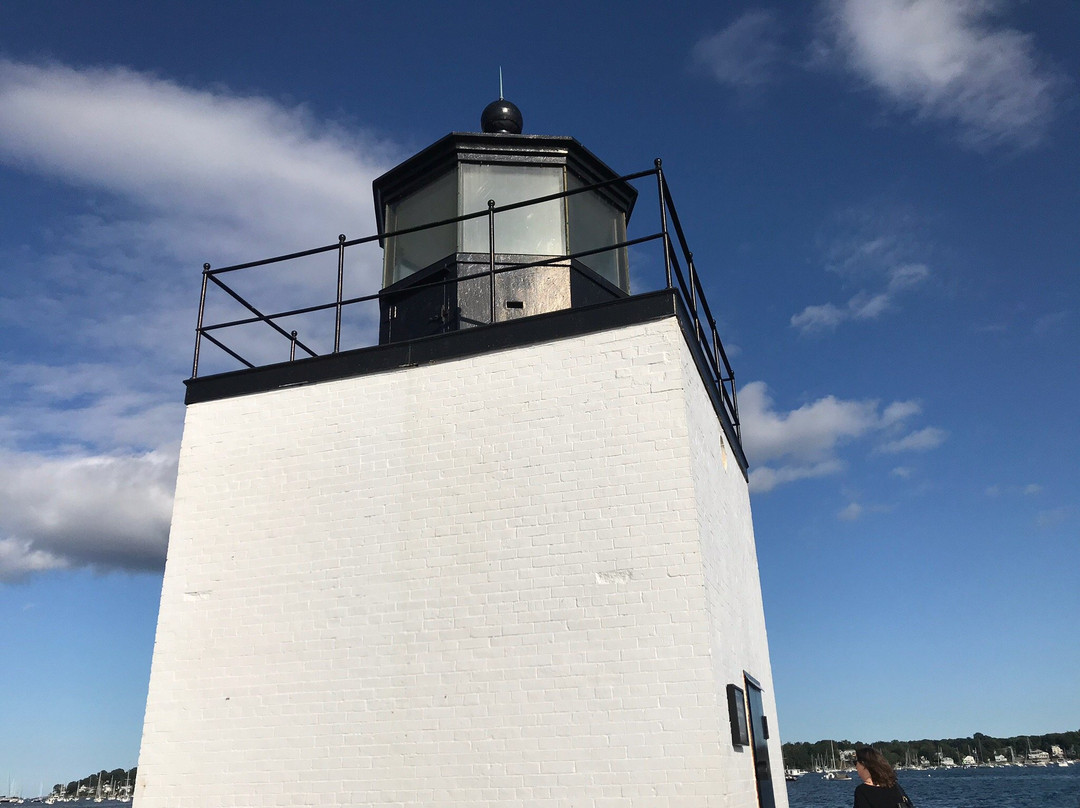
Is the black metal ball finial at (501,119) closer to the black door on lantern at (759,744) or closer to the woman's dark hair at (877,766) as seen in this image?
the black door on lantern at (759,744)

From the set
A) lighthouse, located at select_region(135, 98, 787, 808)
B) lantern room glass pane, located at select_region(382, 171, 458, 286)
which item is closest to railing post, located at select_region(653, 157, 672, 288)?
lighthouse, located at select_region(135, 98, 787, 808)

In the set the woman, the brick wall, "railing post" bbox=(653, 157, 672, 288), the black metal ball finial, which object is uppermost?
the black metal ball finial

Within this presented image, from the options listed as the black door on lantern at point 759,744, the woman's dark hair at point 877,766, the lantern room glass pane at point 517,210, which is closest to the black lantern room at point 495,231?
the lantern room glass pane at point 517,210

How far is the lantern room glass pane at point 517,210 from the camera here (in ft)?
26.6

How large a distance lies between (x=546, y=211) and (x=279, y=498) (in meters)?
3.65

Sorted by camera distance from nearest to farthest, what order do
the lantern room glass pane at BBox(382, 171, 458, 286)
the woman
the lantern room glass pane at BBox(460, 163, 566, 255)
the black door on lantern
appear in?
1. the woman
2. the black door on lantern
3. the lantern room glass pane at BBox(460, 163, 566, 255)
4. the lantern room glass pane at BBox(382, 171, 458, 286)

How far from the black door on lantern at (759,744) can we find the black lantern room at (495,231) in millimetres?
3667

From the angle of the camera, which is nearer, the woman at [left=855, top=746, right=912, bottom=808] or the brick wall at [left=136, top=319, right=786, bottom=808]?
the woman at [left=855, top=746, right=912, bottom=808]

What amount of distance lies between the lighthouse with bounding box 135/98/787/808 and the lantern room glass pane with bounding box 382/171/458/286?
416 millimetres

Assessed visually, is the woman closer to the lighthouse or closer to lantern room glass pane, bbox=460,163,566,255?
the lighthouse

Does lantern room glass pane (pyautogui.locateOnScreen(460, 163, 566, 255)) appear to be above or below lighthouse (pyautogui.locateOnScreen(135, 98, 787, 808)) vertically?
above

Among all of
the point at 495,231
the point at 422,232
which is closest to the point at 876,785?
the point at 495,231

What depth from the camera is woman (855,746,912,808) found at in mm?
4672

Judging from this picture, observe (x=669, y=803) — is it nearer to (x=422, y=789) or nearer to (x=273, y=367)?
(x=422, y=789)
